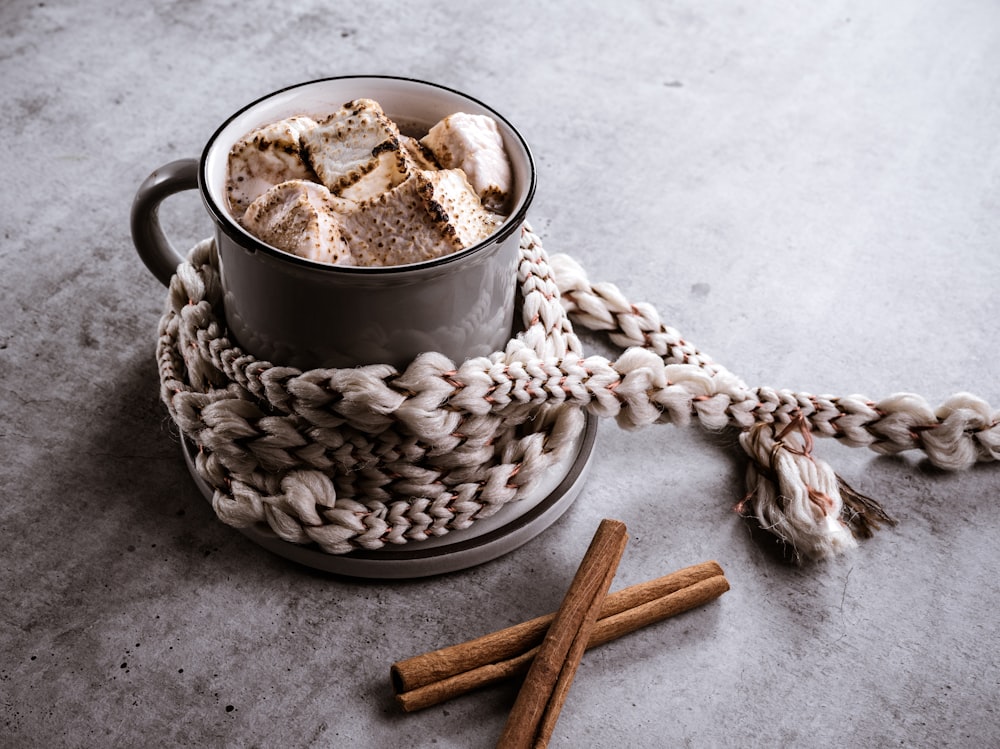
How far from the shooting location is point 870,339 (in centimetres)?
97

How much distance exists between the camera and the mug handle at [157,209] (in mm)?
749

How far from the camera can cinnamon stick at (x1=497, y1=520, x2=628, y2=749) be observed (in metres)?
0.64

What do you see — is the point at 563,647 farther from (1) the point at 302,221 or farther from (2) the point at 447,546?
(1) the point at 302,221

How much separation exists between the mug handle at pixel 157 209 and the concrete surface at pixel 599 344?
0.12 meters

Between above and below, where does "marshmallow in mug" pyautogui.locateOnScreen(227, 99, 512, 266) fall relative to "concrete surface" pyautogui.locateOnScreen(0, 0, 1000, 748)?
above

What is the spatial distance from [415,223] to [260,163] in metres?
0.14

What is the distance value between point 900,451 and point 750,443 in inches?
5.2

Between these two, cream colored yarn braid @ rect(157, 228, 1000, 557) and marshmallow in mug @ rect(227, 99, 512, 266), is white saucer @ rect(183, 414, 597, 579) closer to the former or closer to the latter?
cream colored yarn braid @ rect(157, 228, 1000, 557)

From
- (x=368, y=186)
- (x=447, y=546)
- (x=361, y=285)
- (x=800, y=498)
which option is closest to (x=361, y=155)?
(x=368, y=186)

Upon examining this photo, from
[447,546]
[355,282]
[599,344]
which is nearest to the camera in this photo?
[355,282]

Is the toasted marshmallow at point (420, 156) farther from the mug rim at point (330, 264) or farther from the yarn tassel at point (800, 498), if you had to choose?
the yarn tassel at point (800, 498)

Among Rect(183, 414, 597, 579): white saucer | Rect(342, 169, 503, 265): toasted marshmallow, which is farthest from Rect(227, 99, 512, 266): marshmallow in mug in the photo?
Rect(183, 414, 597, 579): white saucer

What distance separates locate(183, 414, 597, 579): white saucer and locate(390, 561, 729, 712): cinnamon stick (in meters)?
0.07

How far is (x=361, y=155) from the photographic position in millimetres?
705
